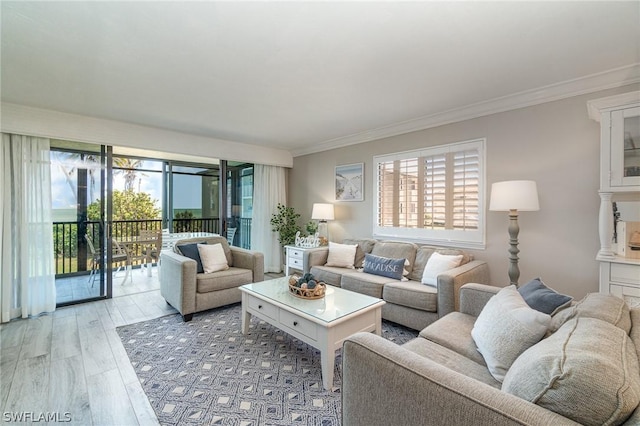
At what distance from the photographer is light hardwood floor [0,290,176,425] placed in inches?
70.5

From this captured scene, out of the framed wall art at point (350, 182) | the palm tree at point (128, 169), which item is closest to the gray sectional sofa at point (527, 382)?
the framed wall art at point (350, 182)

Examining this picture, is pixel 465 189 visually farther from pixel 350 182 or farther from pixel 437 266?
pixel 350 182

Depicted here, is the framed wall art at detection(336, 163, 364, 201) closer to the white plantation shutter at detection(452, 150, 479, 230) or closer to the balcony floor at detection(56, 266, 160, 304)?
the white plantation shutter at detection(452, 150, 479, 230)

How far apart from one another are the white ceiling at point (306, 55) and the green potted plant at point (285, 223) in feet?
7.83

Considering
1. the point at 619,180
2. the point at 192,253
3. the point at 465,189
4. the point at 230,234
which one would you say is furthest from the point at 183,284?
the point at 619,180

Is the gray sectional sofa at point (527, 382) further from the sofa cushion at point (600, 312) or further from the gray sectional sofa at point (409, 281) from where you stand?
the gray sectional sofa at point (409, 281)

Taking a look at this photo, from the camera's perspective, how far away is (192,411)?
1.78m

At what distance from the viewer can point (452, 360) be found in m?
1.53

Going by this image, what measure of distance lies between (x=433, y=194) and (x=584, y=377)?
297 cm

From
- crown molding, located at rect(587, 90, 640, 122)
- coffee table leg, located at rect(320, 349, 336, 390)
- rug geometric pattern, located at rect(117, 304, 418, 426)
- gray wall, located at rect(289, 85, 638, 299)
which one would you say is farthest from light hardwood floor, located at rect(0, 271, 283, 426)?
crown molding, located at rect(587, 90, 640, 122)

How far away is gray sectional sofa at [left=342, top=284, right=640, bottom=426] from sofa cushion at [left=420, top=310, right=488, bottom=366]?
0.16 m

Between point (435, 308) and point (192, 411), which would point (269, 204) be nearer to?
point (435, 308)

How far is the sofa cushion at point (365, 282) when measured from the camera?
3.08m

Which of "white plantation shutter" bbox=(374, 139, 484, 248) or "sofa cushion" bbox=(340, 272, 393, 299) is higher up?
"white plantation shutter" bbox=(374, 139, 484, 248)
